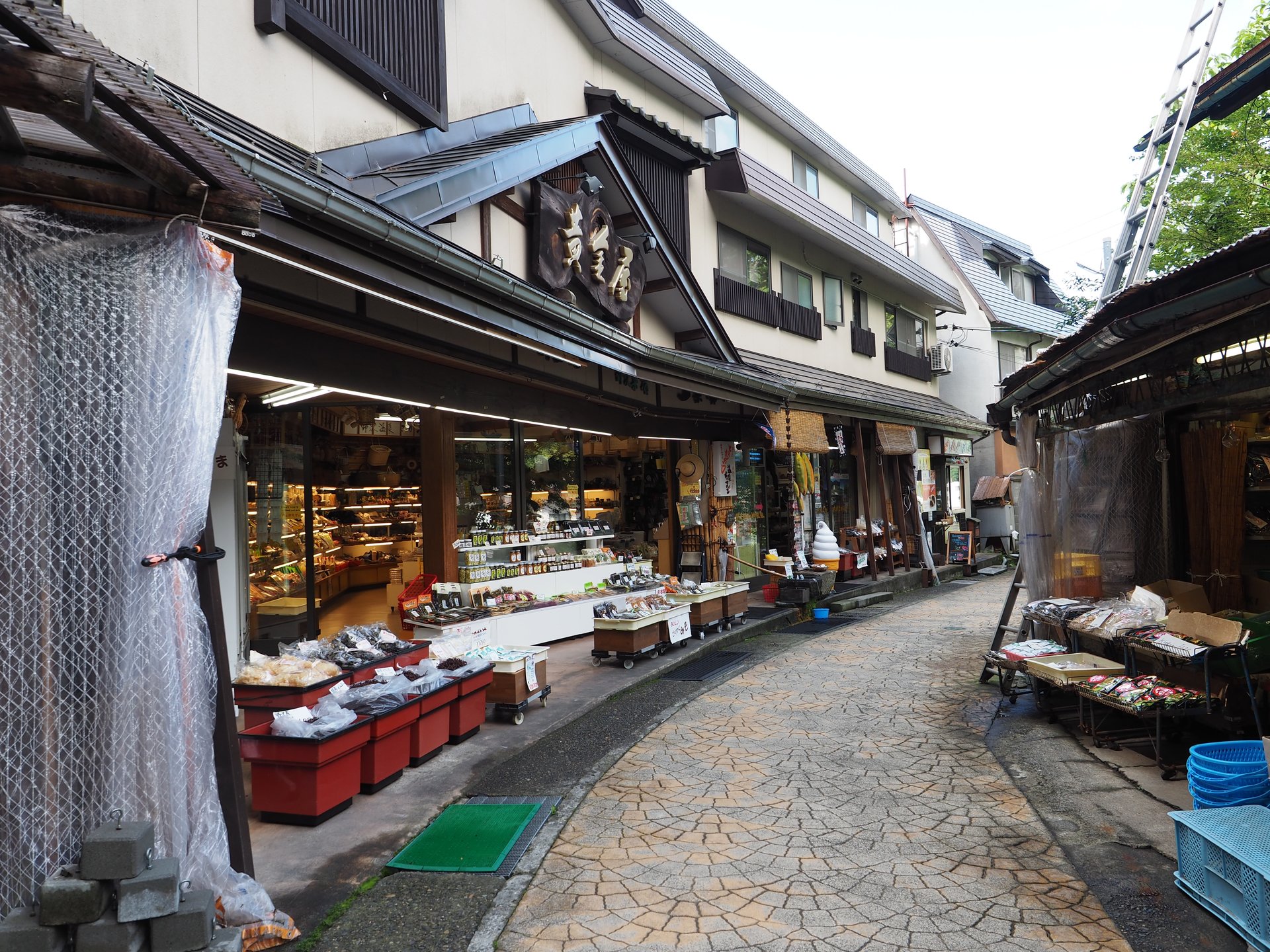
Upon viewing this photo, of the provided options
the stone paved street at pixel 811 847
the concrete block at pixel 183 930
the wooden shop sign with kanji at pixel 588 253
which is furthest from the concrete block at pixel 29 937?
the wooden shop sign with kanji at pixel 588 253

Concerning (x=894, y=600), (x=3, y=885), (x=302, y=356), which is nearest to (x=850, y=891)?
(x=3, y=885)

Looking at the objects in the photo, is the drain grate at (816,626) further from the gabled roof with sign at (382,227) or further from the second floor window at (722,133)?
the second floor window at (722,133)

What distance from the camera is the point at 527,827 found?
17.7 ft

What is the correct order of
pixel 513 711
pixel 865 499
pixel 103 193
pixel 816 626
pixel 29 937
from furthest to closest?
pixel 865 499
pixel 816 626
pixel 513 711
pixel 103 193
pixel 29 937

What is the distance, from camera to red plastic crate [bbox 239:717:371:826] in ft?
17.2

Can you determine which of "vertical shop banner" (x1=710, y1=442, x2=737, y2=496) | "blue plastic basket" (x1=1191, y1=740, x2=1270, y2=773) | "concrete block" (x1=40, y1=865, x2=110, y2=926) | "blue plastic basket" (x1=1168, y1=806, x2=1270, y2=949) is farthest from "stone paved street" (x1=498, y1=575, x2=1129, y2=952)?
"vertical shop banner" (x1=710, y1=442, x2=737, y2=496)

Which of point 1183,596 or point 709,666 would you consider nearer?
point 1183,596

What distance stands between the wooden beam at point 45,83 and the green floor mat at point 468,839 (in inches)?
166

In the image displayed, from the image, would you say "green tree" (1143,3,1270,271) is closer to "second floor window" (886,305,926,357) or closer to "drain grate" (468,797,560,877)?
"second floor window" (886,305,926,357)

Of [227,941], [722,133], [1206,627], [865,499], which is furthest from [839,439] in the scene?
[227,941]

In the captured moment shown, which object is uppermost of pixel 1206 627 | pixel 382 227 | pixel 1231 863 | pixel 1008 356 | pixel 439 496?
pixel 1008 356

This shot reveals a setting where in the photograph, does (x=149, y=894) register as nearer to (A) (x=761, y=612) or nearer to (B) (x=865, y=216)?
(A) (x=761, y=612)

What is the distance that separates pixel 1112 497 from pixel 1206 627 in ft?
11.2

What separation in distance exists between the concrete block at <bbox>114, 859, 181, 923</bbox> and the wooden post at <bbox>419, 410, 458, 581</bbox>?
7802 millimetres
